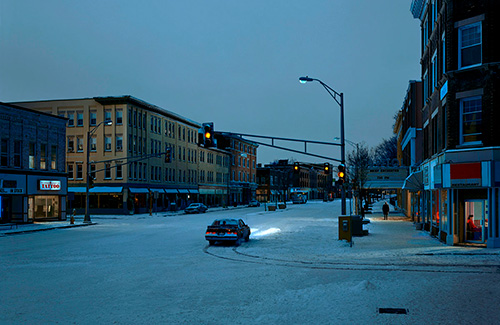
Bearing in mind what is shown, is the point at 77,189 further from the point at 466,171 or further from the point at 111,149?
the point at 466,171

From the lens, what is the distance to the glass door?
2247cm

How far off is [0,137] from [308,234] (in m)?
25.9

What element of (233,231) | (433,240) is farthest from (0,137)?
(433,240)

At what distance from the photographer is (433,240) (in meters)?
26.4

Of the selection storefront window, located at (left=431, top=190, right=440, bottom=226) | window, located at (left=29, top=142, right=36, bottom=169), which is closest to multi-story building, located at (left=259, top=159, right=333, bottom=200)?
window, located at (left=29, top=142, right=36, bottom=169)

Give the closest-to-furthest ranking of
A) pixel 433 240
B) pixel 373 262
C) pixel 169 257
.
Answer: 1. pixel 373 262
2. pixel 169 257
3. pixel 433 240

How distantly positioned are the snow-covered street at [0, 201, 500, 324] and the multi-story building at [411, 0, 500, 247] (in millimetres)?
1757

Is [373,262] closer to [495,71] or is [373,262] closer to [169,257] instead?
[169,257]

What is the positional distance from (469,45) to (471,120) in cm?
341

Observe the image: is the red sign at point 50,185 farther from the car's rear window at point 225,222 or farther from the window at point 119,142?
the car's rear window at point 225,222

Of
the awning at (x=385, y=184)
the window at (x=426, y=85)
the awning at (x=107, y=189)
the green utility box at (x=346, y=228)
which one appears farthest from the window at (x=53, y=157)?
the window at (x=426, y=85)

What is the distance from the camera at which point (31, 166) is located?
146 ft

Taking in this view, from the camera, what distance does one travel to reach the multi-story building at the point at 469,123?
2186 centimetres

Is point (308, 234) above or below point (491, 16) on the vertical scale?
below
